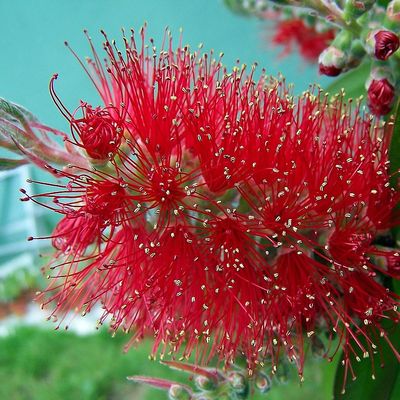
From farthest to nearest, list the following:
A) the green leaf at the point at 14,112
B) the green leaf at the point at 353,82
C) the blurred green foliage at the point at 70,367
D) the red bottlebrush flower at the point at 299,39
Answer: the blurred green foliage at the point at 70,367
the red bottlebrush flower at the point at 299,39
the green leaf at the point at 353,82
the green leaf at the point at 14,112

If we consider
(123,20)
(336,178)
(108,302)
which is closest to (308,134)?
(336,178)

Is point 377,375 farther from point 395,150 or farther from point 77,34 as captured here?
point 77,34

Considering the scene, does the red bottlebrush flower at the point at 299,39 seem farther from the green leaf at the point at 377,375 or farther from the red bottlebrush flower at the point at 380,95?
the green leaf at the point at 377,375

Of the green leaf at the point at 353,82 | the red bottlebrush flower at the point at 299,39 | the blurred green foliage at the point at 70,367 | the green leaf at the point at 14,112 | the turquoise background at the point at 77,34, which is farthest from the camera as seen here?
the turquoise background at the point at 77,34

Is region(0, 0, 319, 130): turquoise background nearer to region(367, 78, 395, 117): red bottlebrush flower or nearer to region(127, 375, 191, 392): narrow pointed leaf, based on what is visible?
region(367, 78, 395, 117): red bottlebrush flower

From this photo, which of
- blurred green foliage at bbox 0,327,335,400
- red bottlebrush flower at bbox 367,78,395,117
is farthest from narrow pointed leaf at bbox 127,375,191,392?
blurred green foliage at bbox 0,327,335,400

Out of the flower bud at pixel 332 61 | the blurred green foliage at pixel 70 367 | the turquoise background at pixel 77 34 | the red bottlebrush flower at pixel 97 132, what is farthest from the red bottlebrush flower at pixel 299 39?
the turquoise background at pixel 77 34
